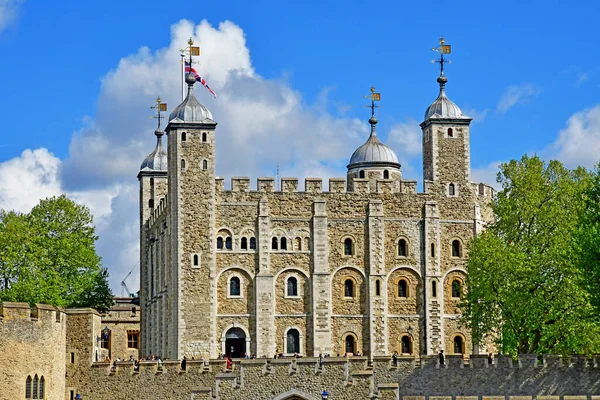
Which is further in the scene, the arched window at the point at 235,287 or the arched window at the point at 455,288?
the arched window at the point at 455,288

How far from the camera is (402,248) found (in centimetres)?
7694

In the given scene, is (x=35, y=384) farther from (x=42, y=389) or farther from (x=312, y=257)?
(x=312, y=257)

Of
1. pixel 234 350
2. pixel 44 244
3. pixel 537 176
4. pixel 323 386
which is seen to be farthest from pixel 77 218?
pixel 323 386

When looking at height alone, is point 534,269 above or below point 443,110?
below

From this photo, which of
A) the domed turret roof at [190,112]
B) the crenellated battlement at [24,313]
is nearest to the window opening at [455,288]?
the domed turret roof at [190,112]

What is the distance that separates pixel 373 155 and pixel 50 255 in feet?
67.6

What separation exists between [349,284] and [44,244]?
57.6 ft

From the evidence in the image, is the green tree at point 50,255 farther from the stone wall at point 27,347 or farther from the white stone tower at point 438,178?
the stone wall at point 27,347

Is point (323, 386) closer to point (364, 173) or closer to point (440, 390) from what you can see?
point (440, 390)

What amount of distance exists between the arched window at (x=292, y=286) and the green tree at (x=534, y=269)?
37.4ft

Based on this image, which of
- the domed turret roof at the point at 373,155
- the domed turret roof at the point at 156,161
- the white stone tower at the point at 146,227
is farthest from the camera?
the domed turret roof at the point at 156,161

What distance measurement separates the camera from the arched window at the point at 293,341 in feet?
247

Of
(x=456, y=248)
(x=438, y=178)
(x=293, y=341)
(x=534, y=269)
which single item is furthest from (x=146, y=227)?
(x=534, y=269)

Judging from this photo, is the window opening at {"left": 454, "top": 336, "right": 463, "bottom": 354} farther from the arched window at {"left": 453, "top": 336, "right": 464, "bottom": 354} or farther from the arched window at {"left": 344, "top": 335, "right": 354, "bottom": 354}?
the arched window at {"left": 344, "top": 335, "right": 354, "bottom": 354}
